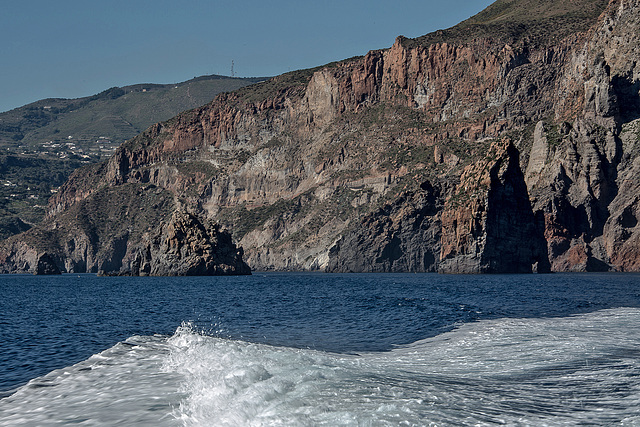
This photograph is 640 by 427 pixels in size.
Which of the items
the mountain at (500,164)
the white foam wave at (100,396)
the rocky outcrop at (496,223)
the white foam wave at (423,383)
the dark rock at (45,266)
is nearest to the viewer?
the white foam wave at (423,383)

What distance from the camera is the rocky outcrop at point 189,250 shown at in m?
127

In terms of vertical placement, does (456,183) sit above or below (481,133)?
below

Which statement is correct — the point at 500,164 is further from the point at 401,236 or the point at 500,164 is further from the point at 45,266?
the point at 45,266

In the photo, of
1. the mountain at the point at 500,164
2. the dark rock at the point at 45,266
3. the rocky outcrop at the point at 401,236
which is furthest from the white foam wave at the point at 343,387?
the dark rock at the point at 45,266

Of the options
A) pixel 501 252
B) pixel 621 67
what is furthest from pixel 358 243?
pixel 621 67

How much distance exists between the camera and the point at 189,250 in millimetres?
128500

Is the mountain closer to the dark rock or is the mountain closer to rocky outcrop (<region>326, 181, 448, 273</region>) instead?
rocky outcrop (<region>326, 181, 448, 273</region>)

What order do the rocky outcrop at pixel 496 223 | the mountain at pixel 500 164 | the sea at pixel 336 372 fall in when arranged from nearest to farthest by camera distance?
1. the sea at pixel 336 372
2. the rocky outcrop at pixel 496 223
3. the mountain at pixel 500 164

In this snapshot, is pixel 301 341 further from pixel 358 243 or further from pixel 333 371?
pixel 358 243

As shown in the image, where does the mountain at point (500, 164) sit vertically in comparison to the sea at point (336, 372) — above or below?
above

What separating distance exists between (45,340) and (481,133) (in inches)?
6068

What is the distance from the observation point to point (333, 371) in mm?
16875

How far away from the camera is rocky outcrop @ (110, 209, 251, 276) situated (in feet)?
417

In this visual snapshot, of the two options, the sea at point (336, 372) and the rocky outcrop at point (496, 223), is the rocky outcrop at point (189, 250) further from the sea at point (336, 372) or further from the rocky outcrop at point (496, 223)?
the sea at point (336, 372)
